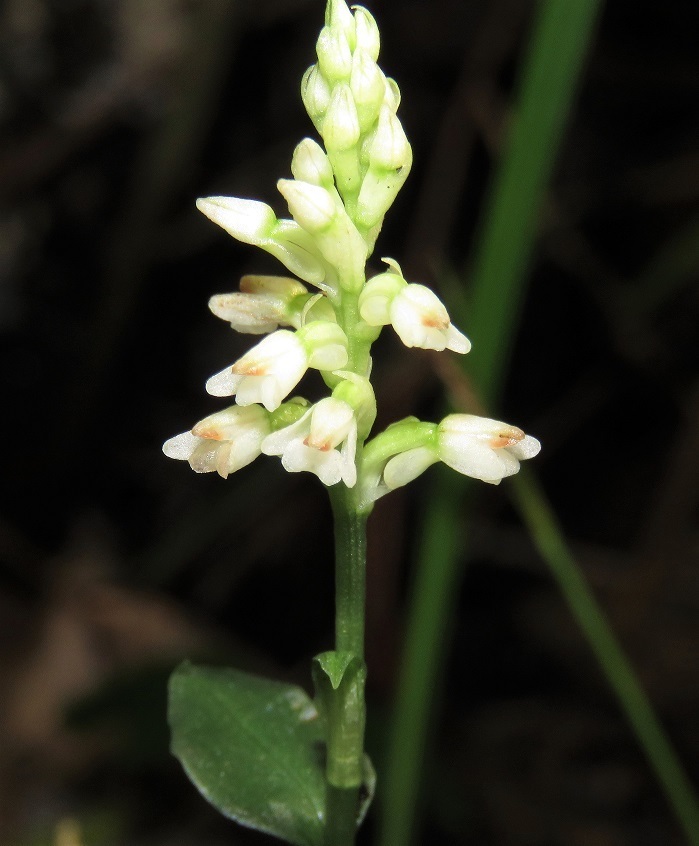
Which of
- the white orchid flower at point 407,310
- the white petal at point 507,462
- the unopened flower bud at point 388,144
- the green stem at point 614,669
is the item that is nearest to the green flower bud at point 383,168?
the unopened flower bud at point 388,144

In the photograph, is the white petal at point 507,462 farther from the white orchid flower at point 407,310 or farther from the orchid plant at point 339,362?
the white orchid flower at point 407,310

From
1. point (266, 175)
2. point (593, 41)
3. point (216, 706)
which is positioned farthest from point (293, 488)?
point (216, 706)

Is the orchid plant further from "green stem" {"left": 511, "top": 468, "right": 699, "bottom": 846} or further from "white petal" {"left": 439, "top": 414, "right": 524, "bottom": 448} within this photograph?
"green stem" {"left": 511, "top": 468, "right": 699, "bottom": 846}

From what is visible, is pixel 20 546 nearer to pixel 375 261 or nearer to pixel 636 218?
pixel 375 261

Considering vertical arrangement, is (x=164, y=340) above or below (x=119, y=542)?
above

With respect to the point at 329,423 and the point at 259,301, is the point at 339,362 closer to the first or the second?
the point at 329,423

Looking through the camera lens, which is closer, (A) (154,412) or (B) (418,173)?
(B) (418,173)
